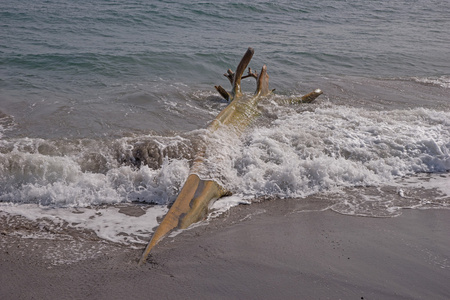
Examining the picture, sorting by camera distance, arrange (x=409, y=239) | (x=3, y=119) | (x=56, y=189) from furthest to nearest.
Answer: (x=3, y=119)
(x=56, y=189)
(x=409, y=239)

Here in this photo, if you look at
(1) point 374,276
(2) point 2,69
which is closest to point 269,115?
(1) point 374,276

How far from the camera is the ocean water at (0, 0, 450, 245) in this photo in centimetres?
440

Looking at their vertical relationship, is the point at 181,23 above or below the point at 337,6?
below

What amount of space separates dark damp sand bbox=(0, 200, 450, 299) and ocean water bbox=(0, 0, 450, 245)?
389 mm

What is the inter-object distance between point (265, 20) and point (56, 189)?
14321mm

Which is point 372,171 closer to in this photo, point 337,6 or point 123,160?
point 123,160

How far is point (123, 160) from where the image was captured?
509cm

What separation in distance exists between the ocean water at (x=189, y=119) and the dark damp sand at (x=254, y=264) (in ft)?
1.28

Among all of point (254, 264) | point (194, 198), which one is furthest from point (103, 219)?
point (254, 264)

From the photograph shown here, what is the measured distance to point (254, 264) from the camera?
322 centimetres

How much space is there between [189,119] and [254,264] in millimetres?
4119

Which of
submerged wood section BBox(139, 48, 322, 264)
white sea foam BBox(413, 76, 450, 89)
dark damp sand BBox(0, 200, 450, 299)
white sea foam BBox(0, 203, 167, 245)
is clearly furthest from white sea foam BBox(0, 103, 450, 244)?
white sea foam BBox(413, 76, 450, 89)

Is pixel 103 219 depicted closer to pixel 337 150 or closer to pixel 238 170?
pixel 238 170

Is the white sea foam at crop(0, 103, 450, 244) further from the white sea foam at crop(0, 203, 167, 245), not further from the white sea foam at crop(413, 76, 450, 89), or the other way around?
the white sea foam at crop(413, 76, 450, 89)
